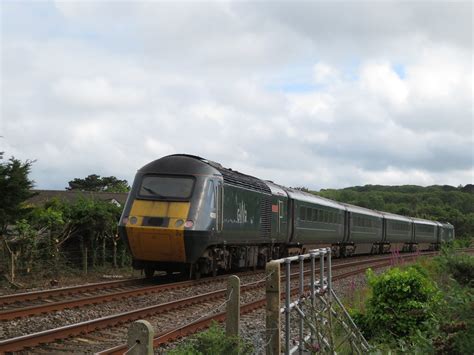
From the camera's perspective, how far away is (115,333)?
337 inches

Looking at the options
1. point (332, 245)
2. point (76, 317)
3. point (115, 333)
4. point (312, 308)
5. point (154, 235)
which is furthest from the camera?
point (332, 245)

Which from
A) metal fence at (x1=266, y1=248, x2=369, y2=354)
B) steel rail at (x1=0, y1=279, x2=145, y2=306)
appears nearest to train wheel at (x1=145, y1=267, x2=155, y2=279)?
steel rail at (x1=0, y1=279, x2=145, y2=306)

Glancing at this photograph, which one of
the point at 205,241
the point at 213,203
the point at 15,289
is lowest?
the point at 15,289

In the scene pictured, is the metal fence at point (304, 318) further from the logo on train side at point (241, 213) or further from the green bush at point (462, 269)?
the logo on train side at point (241, 213)

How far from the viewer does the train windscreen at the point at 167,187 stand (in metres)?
14.7

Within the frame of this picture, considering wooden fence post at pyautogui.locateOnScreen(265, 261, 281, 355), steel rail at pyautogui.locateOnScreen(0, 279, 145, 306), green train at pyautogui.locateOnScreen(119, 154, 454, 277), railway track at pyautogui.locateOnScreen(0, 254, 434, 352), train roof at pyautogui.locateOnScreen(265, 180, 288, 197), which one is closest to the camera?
wooden fence post at pyautogui.locateOnScreen(265, 261, 281, 355)

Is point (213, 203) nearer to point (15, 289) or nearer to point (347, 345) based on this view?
point (15, 289)

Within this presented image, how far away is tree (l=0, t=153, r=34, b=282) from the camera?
14789 millimetres

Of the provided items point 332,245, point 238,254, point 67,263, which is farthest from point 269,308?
point 332,245

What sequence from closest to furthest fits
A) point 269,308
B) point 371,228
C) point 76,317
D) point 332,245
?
point 269,308, point 76,317, point 332,245, point 371,228

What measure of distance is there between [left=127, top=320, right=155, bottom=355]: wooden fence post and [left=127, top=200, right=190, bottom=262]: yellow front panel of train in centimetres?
1025

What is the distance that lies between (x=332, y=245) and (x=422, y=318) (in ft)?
71.5

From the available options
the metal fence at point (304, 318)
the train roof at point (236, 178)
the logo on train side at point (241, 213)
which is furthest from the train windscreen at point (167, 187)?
the metal fence at point (304, 318)

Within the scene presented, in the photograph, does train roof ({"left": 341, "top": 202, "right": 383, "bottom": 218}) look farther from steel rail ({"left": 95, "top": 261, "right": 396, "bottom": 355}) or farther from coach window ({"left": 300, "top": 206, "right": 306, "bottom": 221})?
steel rail ({"left": 95, "top": 261, "right": 396, "bottom": 355})
